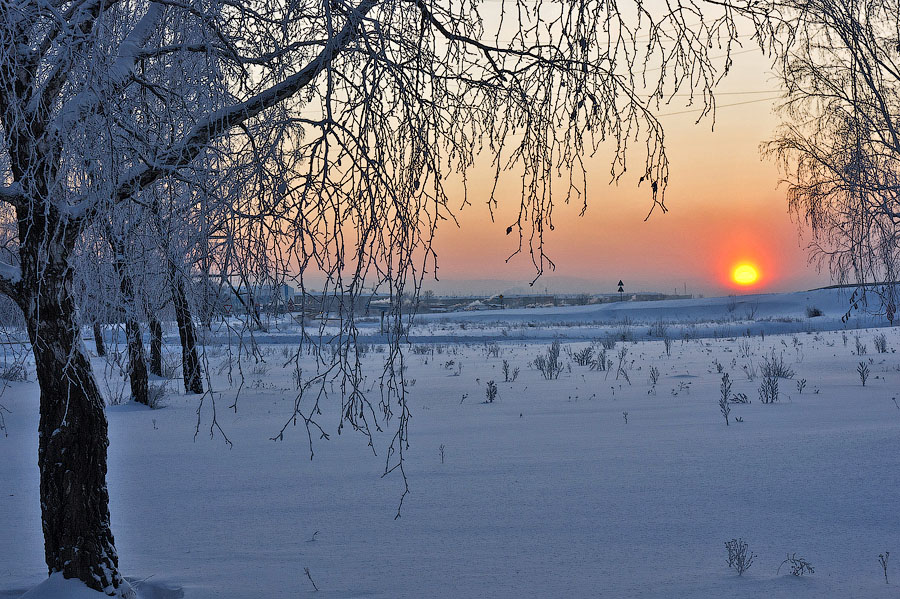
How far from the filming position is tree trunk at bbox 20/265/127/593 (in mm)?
3197

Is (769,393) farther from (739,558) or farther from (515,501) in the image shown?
(739,558)

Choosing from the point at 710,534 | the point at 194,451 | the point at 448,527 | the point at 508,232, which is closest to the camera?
the point at 508,232

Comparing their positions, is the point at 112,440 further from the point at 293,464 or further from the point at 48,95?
the point at 48,95

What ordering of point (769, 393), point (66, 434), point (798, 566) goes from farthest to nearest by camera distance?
point (769, 393) → point (798, 566) → point (66, 434)

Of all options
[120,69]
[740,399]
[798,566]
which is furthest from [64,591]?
[740,399]

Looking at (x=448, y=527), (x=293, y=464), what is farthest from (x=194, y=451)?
(x=448, y=527)

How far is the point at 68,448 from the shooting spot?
329cm

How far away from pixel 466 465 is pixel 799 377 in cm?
764

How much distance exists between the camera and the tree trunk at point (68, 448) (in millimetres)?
3197

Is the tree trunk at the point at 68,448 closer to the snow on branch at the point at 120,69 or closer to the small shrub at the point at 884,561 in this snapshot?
the snow on branch at the point at 120,69

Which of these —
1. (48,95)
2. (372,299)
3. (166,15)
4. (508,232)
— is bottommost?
(372,299)

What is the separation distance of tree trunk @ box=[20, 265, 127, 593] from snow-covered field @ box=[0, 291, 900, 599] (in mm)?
454

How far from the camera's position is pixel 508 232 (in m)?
2.41

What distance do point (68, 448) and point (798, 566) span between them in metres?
3.44
